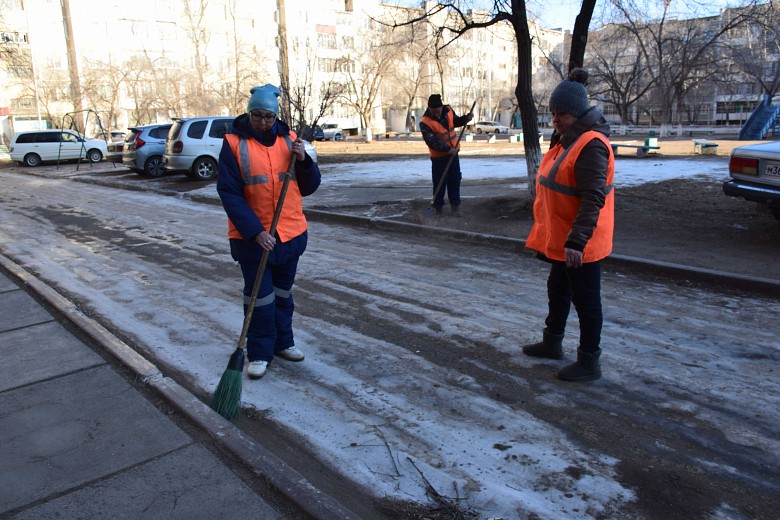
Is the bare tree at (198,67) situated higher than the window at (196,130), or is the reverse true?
the bare tree at (198,67)

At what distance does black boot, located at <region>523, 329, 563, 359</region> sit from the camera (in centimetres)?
408

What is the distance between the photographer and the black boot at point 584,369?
3758 mm

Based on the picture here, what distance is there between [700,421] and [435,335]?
1909 mm

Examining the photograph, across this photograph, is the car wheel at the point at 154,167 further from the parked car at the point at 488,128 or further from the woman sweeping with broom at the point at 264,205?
the parked car at the point at 488,128

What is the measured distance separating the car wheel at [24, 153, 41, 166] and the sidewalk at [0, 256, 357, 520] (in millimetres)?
27297

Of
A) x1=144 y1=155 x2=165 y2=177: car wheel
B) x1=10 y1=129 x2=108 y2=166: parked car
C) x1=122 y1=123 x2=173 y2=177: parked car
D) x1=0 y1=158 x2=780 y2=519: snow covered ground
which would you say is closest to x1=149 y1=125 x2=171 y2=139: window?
x1=122 y1=123 x2=173 y2=177: parked car

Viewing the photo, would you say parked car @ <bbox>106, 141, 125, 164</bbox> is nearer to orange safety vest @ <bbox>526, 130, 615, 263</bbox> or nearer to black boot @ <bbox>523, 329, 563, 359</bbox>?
black boot @ <bbox>523, 329, 563, 359</bbox>

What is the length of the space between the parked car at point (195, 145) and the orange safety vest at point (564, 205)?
42.6ft

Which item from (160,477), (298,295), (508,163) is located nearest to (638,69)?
(508,163)

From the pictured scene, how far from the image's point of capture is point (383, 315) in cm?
513

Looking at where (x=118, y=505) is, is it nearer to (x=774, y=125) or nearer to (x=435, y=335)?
(x=435, y=335)

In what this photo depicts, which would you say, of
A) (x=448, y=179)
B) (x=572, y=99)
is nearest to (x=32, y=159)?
(x=448, y=179)

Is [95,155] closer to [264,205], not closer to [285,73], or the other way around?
[285,73]

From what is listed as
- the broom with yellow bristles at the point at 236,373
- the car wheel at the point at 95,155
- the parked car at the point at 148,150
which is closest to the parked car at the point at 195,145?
the parked car at the point at 148,150
